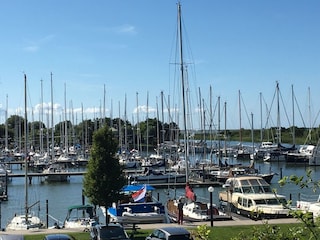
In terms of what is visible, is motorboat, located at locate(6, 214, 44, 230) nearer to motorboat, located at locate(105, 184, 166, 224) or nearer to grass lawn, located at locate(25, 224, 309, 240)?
motorboat, located at locate(105, 184, 166, 224)

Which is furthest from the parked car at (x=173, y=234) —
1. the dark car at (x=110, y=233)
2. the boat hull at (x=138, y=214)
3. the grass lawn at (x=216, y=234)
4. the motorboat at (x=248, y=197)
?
the motorboat at (x=248, y=197)

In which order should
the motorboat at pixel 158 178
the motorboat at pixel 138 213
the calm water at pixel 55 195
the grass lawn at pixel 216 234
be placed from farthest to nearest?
the motorboat at pixel 158 178
the calm water at pixel 55 195
the motorboat at pixel 138 213
the grass lawn at pixel 216 234

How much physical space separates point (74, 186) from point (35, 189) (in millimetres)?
5558

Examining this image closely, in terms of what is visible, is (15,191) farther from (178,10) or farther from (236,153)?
(236,153)

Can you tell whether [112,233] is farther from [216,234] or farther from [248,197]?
[248,197]

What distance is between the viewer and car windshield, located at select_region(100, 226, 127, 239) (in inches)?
921

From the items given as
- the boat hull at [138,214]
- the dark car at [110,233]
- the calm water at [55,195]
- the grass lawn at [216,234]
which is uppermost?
the dark car at [110,233]

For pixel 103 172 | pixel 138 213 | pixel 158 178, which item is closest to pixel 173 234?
pixel 103 172

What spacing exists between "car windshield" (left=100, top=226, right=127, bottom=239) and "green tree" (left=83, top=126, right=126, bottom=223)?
3820 mm


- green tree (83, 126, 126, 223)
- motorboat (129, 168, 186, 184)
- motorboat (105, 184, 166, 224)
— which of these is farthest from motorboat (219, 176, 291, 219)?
motorboat (129, 168, 186, 184)

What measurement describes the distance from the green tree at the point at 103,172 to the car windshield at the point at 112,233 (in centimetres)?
382

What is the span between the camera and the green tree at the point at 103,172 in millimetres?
27547

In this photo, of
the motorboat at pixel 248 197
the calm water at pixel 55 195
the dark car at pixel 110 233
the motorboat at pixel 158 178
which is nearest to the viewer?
the dark car at pixel 110 233

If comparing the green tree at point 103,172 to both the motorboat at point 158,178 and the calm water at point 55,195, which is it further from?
the motorboat at point 158,178
